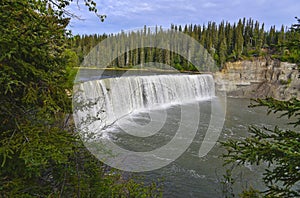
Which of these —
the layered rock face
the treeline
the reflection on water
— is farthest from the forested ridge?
the treeline

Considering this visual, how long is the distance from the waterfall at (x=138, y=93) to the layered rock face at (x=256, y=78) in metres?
3.26

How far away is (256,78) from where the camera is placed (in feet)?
93.9

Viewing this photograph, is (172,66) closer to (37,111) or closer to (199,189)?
(199,189)

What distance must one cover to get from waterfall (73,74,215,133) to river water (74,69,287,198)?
81 centimetres

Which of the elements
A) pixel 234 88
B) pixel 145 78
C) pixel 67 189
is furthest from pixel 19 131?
pixel 234 88

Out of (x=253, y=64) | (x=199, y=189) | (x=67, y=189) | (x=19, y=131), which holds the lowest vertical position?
(x=199, y=189)

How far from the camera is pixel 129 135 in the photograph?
10.9 metres

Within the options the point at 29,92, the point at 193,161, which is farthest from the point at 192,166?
the point at 29,92

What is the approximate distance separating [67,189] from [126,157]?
5.55 m

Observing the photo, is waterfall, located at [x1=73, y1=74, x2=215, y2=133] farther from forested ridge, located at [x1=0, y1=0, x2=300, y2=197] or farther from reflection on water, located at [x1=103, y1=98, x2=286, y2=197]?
forested ridge, located at [x1=0, y1=0, x2=300, y2=197]

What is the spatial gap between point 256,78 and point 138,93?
58.0 feet

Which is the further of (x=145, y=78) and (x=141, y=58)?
(x=141, y=58)

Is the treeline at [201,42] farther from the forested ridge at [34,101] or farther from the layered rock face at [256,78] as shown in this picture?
the forested ridge at [34,101]

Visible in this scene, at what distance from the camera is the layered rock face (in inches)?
1029
